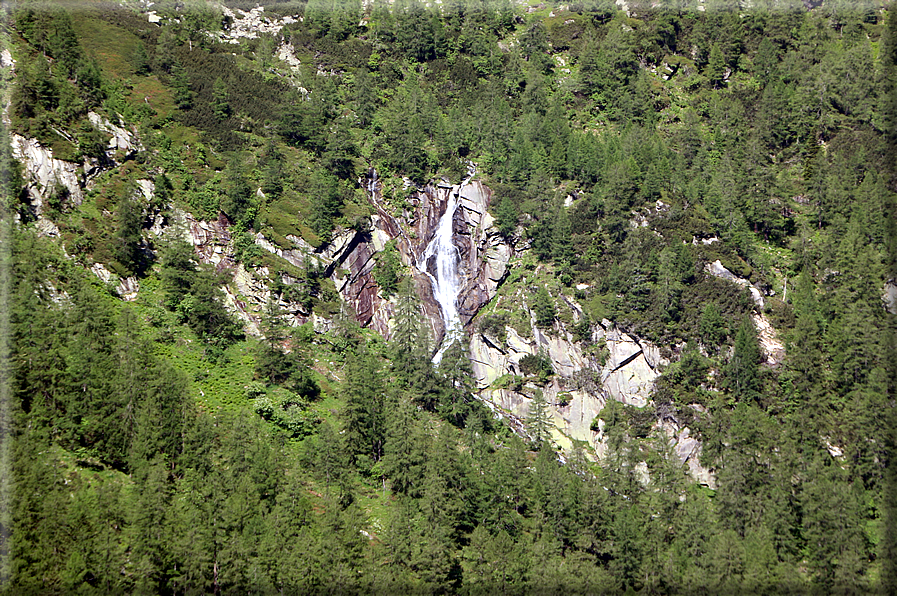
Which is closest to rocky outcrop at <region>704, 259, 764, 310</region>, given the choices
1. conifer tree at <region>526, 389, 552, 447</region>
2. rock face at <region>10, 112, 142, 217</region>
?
conifer tree at <region>526, 389, 552, 447</region>

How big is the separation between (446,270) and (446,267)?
39 cm

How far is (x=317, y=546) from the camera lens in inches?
1866

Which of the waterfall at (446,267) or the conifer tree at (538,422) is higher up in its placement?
the waterfall at (446,267)

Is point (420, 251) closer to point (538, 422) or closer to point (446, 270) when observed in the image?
point (446, 270)

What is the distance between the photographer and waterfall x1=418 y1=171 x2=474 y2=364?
8762 centimetres

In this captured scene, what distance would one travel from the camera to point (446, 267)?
3509 inches

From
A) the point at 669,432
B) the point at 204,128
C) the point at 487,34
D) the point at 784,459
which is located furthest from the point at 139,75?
the point at 784,459

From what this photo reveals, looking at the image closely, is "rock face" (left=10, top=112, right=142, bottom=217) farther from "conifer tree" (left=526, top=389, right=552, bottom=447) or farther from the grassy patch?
"conifer tree" (left=526, top=389, right=552, bottom=447)

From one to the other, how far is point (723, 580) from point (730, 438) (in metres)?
16.1

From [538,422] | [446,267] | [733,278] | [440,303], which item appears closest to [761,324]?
[733,278]

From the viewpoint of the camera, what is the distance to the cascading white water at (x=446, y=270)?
87625mm

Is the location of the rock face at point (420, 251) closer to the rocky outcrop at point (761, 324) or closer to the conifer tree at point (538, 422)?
the conifer tree at point (538, 422)

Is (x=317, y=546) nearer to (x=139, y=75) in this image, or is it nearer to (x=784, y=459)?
(x=784, y=459)

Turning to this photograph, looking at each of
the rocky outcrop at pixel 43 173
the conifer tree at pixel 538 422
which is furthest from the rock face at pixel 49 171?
the conifer tree at pixel 538 422
